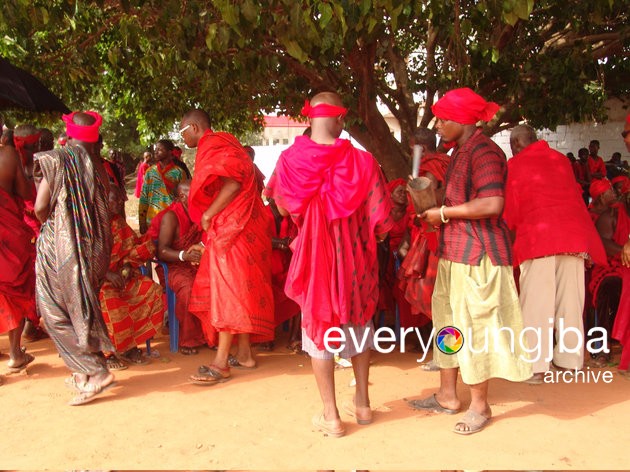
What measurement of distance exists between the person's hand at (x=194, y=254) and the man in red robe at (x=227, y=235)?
1.10 ft

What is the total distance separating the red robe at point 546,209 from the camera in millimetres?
4637

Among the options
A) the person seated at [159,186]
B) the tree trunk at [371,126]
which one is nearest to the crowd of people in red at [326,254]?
the person seated at [159,186]

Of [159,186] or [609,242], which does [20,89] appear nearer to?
[159,186]

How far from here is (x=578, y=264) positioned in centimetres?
476

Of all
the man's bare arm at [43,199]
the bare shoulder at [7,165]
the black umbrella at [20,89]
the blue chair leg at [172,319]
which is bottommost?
the blue chair leg at [172,319]

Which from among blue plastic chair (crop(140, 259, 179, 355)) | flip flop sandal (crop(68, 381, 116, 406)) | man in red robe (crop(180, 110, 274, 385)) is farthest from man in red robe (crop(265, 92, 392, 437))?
blue plastic chair (crop(140, 259, 179, 355))

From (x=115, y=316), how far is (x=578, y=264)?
3.50m

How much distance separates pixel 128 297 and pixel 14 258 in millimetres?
915

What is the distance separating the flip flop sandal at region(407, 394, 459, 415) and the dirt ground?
5cm

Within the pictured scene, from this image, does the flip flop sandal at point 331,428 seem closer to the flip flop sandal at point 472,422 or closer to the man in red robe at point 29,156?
the flip flop sandal at point 472,422

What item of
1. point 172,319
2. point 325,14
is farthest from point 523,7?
point 172,319

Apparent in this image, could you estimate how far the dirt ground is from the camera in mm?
3520

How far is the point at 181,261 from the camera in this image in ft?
18.2

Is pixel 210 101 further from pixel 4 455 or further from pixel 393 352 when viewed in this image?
pixel 4 455
